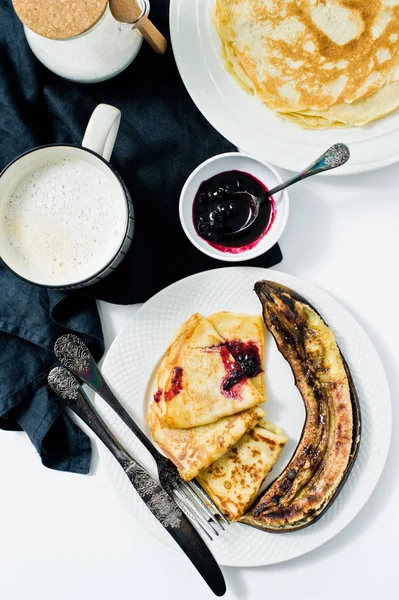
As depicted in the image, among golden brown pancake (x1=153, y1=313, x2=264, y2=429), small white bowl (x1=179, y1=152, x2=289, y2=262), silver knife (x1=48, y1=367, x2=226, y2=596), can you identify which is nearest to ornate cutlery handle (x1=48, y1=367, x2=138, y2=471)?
silver knife (x1=48, y1=367, x2=226, y2=596)

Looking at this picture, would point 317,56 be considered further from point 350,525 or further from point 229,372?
point 350,525

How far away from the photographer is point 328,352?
1.59 metres

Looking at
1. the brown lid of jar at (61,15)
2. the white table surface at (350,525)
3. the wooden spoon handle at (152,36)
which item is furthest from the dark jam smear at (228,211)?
the brown lid of jar at (61,15)

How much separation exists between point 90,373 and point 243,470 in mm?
458

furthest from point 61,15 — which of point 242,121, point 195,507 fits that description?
point 195,507

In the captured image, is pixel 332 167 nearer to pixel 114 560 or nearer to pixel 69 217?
pixel 69 217

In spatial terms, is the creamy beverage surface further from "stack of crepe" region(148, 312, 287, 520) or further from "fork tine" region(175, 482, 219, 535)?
"fork tine" region(175, 482, 219, 535)

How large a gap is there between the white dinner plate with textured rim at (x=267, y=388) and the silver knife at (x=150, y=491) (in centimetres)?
4

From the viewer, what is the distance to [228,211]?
5.24ft

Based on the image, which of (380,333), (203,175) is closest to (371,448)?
(380,333)

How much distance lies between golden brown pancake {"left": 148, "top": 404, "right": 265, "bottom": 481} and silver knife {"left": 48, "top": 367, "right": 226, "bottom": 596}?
0.08 meters

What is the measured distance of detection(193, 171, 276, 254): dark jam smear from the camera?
62.9 inches

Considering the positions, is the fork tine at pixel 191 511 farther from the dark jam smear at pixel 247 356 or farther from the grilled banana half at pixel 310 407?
the dark jam smear at pixel 247 356

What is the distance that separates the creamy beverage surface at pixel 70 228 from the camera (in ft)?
5.03
